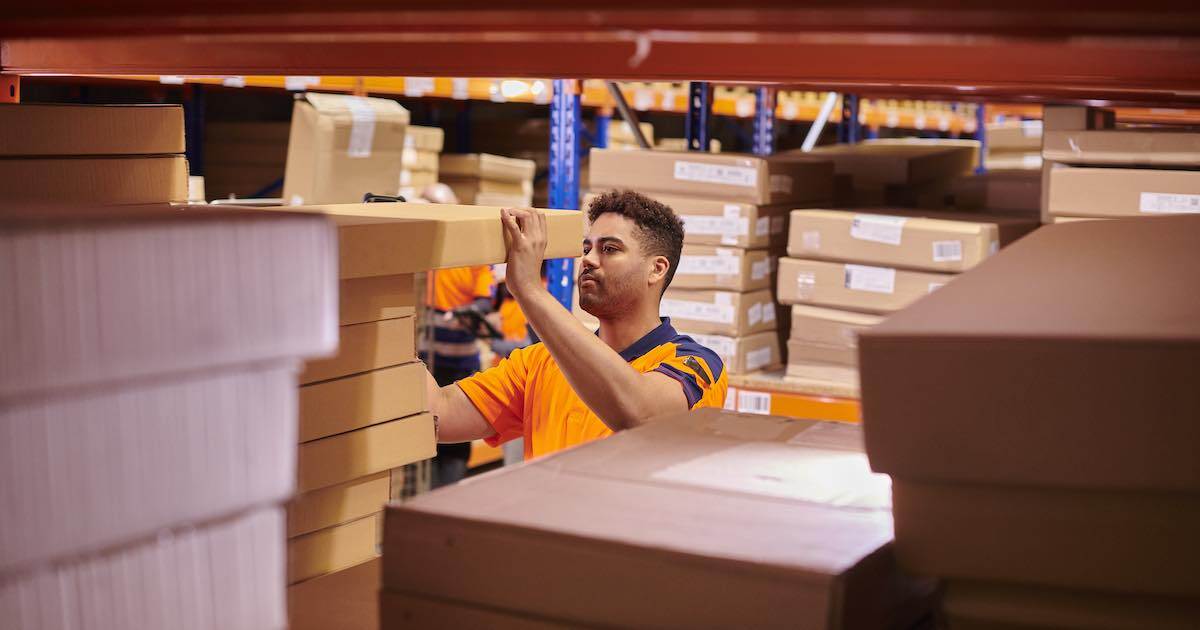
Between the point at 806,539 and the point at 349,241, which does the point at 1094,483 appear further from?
the point at 349,241

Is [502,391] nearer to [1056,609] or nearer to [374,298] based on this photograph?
[374,298]

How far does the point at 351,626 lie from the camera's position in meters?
1.44

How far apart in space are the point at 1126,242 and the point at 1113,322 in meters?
0.53

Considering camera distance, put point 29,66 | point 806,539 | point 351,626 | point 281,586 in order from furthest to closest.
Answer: point 29,66
point 351,626
point 806,539
point 281,586

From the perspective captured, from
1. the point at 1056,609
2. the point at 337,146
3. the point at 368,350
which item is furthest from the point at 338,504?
the point at 337,146

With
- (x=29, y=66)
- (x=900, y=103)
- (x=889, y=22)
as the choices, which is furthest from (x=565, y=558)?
(x=900, y=103)

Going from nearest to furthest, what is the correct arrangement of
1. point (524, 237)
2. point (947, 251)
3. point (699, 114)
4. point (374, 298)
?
point (374, 298) → point (524, 237) → point (947, 251) → point (699, 114)

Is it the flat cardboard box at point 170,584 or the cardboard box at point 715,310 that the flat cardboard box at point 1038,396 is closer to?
the flat cardboard box at point 170,584

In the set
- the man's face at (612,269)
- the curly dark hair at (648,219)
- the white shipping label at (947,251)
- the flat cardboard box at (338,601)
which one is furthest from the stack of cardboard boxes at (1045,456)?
the white shipping label at (947,251)

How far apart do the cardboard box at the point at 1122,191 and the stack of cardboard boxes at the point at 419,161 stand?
2.92 m

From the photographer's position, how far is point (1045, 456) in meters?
1.01

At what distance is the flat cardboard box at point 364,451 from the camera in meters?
1.56

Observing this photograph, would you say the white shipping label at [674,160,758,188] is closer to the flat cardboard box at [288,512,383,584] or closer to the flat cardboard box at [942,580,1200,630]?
the flat cardboard box at [288,512,383,584]

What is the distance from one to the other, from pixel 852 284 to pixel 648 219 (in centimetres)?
142
